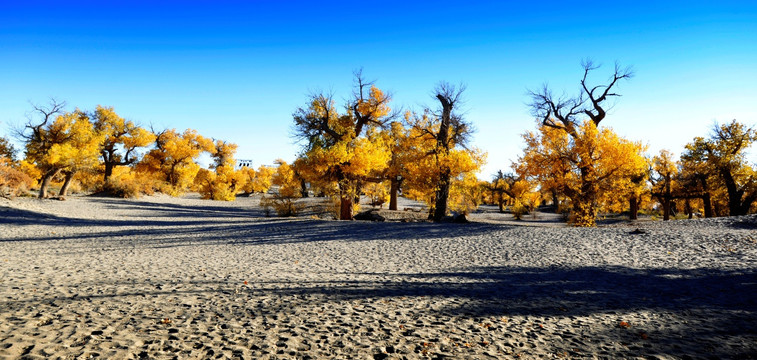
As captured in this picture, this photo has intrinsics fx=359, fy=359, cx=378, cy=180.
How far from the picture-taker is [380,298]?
6.93 meters

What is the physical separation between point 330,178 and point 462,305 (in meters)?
17.2

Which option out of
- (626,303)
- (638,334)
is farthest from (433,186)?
(638,334)

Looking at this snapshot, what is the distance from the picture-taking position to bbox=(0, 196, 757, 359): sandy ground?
466 centimetres

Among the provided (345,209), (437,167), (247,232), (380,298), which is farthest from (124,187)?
(380,298)

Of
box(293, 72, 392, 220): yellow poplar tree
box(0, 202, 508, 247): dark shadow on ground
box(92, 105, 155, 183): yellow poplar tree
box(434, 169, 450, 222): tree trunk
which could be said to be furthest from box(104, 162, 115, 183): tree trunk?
box(434, 169, 450, 222): tree trunk

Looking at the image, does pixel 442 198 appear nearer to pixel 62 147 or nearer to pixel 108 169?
pixel 62 147

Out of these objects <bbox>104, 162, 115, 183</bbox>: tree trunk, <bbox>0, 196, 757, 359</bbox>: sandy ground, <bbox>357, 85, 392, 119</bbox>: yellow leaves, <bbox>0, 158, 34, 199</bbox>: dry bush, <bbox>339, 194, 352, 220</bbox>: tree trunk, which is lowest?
<bbox>0, 196, 757, 359</bbox>: sandy ground

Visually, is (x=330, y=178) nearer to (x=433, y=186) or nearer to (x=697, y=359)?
(x=433, y=186)

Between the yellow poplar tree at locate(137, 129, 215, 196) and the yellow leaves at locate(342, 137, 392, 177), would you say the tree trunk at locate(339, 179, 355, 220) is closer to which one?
the yellow leaves at locate(342, 137, 392, 177)

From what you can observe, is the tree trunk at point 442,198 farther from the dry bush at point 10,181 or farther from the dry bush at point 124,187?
the dry bush at point 124,187

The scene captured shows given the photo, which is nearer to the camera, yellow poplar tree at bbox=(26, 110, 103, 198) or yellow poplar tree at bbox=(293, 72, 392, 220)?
yellow poplar tree at bbox=(293, 72, 392, 220)

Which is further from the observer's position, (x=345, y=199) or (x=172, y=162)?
(x=172, y=162)

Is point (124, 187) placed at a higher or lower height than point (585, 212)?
higher

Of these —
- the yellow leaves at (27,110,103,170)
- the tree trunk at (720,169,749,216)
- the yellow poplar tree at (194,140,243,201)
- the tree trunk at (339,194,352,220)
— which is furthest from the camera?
the yellow poplar tree at (194,140,243,201)
